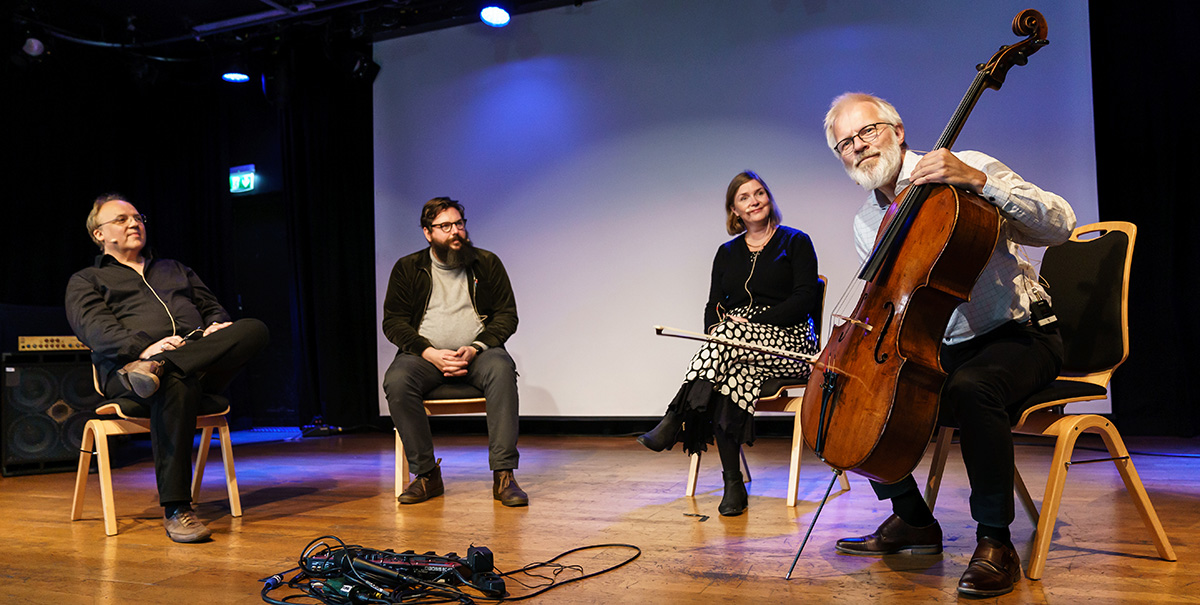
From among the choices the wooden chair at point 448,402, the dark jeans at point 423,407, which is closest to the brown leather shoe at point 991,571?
the dark jeans at point 423,407

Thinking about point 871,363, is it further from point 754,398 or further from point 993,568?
point 754,398

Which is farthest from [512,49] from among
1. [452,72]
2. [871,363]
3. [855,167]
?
[871,363]

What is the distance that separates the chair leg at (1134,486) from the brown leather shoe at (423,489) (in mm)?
2157

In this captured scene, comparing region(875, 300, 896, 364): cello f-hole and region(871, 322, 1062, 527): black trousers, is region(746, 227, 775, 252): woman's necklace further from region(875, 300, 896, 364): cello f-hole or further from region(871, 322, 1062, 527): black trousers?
region(875, 300, 896, 364): cello f-hole

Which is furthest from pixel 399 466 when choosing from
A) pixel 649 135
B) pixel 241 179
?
pixel 241 179

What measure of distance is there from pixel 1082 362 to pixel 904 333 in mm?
735

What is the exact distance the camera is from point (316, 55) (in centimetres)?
596

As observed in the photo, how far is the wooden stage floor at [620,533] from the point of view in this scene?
1815 mm

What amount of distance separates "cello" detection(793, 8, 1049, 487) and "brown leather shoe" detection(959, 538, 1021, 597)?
9.5 inches

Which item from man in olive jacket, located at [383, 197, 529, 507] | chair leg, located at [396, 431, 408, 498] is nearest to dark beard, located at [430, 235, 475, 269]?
man in olive jacket, located at [383, 197, 529, 507]

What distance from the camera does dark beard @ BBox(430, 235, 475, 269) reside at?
3.36 meters

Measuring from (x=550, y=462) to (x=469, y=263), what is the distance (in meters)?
1.18

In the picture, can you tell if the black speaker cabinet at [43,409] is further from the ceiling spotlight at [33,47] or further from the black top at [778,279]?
the black top at [778,279]

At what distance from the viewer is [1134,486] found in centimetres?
187
